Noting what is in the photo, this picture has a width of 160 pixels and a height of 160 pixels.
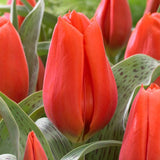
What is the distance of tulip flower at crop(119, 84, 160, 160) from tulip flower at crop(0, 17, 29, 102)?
0.32ft

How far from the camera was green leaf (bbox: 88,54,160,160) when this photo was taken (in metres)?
0.28

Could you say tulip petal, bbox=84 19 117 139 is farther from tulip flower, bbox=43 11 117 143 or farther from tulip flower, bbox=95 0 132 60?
tulip flower, bbox=95 0 132 60

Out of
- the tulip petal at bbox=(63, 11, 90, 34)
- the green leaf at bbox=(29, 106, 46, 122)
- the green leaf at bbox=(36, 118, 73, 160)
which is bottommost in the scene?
the green leaf at bbox=(36, 118, 73, 160)

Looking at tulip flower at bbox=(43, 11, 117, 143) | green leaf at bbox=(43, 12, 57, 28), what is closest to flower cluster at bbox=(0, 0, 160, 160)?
tulip flower at bbox=(43, 11, 117, 143)

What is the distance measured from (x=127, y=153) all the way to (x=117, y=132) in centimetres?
5

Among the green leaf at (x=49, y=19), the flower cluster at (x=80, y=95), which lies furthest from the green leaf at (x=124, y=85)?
the green leaf at (x=49, y=19)

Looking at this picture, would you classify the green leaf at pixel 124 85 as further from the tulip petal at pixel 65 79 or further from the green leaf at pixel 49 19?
the green leaf at pixel 49 19

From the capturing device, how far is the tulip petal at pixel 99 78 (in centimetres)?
24

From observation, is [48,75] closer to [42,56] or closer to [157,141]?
[157,141]

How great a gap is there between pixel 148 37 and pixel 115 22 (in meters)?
0.09

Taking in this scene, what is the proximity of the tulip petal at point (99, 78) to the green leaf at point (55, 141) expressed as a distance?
0.11ft

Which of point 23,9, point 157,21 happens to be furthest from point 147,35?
point 23,9

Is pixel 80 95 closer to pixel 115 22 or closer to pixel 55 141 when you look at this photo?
pixel 55 141

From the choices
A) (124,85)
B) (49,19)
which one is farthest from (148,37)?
(49,19)
